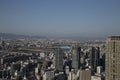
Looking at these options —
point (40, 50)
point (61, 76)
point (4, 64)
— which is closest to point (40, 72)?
point (61, 76)

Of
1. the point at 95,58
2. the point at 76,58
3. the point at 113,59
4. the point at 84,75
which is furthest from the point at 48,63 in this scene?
the point at 113,59

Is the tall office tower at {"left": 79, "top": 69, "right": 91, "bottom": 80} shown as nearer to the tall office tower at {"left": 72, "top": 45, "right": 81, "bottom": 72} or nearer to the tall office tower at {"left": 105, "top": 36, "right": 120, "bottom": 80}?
the tall office tower at {"left": 72, "top": 45, "right": 81, "bottom": 72}

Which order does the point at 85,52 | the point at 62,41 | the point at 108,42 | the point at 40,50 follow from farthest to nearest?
1. the point at 62,41
2. the point at 40,50
3. the point at 85,52
4. the point at 108,42

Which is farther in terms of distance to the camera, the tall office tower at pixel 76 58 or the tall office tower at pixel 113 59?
the tall office tower at pixel 76 58

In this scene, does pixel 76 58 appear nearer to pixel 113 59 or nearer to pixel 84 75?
pixel 84 75

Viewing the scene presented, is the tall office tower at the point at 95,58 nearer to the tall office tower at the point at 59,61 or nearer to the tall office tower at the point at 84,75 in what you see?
the tall office tower at the point at 59,61

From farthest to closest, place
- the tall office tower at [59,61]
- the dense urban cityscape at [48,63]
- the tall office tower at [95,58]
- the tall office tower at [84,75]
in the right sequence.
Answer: the tall office tower at [59,61]
the tall office tower at [95,58]
the dense urban cityscape at [48,63]
the tall office tower at [84,75]

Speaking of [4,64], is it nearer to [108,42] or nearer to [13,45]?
[13,45]

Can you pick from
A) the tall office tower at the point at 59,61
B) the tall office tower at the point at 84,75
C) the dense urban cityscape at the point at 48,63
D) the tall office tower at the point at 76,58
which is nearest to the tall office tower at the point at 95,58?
the dense urban cityscape at the point at 48,63
